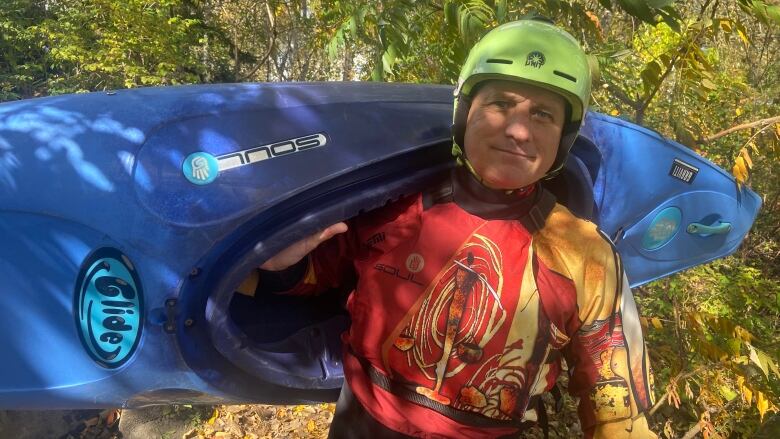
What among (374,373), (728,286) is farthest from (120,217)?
(728,286)

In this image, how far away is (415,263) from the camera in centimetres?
140

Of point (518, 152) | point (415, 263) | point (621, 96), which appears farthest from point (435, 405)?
point (621, 96)

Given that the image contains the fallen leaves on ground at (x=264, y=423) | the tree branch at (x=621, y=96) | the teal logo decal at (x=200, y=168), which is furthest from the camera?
the fallen leaves on ground at (x=264, y=423)

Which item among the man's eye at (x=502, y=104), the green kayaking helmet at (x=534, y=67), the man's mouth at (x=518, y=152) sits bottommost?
the man's mouth at (x=518, y=152)

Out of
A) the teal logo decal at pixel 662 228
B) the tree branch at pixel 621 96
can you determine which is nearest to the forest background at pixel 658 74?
the tree branch at pixel 621 96

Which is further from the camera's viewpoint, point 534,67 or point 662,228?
point 662,228

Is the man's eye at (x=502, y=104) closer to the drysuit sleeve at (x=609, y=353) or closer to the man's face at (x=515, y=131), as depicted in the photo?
the man's face at (x=515, y=131)

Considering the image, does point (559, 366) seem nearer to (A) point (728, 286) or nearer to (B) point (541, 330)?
(B) point (541, 330)

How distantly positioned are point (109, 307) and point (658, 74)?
→ 2.62 metres

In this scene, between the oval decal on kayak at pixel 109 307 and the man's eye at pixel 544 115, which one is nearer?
the man's eye at pixel 544 115

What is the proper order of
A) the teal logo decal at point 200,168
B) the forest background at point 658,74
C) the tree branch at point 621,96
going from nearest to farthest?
1. the teal logo decal at point 200,168
2. the forest background at point 658,74
3. the tree branch at point 621,96

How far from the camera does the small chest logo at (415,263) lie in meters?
1.40

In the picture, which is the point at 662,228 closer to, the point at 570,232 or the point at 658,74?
the point at 658,74

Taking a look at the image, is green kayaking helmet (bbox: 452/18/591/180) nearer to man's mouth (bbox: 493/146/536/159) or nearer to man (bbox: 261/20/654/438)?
man (bbox: 261/20/654/438)
